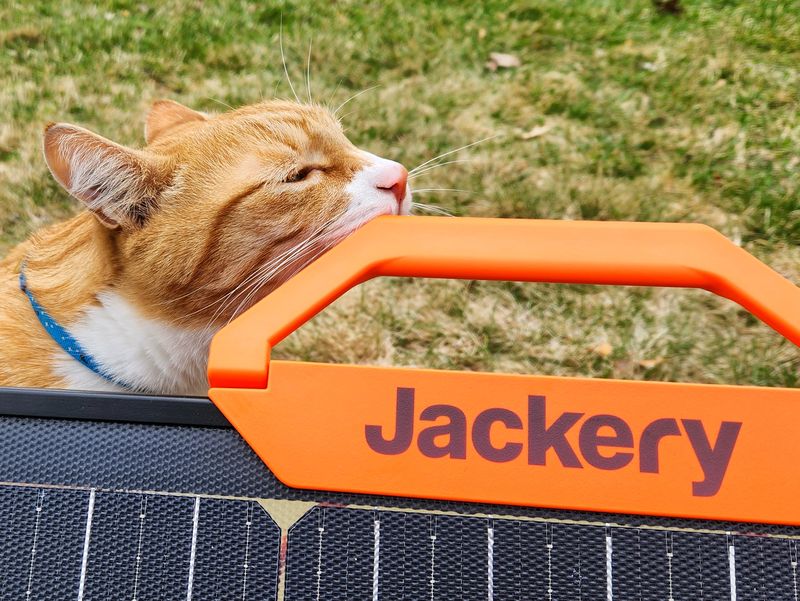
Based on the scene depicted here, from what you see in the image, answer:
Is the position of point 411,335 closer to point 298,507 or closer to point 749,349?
point 749,349

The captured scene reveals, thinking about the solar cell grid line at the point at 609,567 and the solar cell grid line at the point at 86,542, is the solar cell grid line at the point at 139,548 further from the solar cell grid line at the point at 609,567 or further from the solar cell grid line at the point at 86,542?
the solar cell grid line at the point at 609,567

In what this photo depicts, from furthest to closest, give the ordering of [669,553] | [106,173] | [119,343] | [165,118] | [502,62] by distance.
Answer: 1. [502,62]
2. [165,118]
3. [119,343]
4. [106,173]
5. [669,553]

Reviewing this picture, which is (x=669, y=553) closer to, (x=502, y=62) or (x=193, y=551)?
(x=193, y=551)

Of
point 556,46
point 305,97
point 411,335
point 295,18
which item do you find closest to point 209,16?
point 295,18

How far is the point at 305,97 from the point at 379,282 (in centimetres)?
86

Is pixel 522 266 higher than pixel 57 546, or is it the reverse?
pixel 522 266

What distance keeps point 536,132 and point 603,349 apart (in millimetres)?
854

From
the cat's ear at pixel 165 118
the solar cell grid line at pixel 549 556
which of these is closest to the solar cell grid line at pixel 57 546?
the solar cell grid line at pixel 549 556

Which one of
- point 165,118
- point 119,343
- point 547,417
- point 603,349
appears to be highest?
point 165,118

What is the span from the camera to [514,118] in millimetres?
2340

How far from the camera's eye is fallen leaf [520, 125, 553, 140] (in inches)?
89.6

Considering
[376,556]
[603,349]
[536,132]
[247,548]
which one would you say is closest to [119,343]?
[247,548]

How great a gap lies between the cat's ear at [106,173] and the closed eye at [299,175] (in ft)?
0.70

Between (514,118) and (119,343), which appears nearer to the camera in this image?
(119,343)
